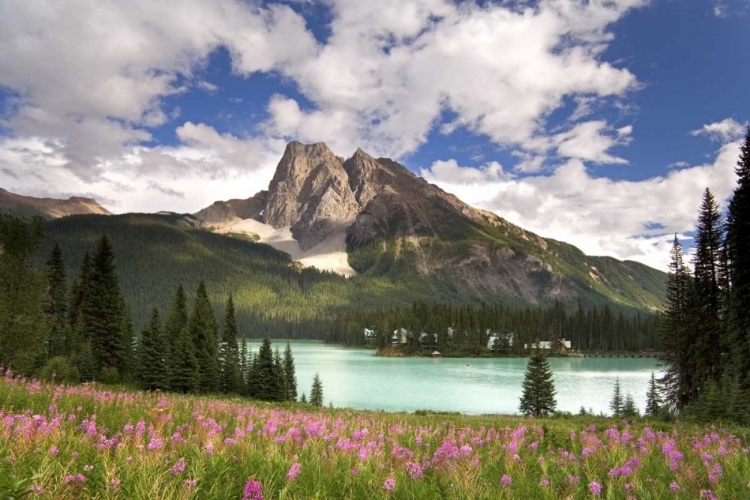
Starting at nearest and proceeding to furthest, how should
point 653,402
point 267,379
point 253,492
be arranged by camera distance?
point 253,492
point 653,402
point 267,379

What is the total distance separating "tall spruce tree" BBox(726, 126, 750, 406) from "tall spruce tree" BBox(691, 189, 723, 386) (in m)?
6.50

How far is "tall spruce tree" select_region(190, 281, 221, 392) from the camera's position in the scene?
46438 millimetres

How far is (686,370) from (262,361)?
40.2m

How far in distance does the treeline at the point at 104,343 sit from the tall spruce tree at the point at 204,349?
96mm

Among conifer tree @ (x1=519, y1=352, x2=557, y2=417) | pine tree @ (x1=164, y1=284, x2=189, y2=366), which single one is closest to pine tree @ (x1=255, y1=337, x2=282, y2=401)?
pine tree @ (x1=164, y1=284, x2=189, y2=366)

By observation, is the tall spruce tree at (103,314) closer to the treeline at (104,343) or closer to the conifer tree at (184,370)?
the treeline at (104,343)

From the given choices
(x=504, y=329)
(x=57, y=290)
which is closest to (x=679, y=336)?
(x=57, y=290)

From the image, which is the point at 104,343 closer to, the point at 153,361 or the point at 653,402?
the point at 153,361

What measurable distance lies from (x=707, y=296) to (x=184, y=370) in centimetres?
4652

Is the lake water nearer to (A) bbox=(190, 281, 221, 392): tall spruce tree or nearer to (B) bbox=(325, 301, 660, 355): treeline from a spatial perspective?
(A) bbox=(190, 281, 221, 392): tall spruce tree

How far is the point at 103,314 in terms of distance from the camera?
45.1 m

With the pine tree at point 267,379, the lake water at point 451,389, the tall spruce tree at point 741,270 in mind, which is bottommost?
the lake water at point 451,389

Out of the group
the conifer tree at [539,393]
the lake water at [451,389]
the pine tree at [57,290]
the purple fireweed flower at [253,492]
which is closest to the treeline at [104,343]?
the pine tree at [57,290]

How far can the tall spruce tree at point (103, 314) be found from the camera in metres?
44.4
